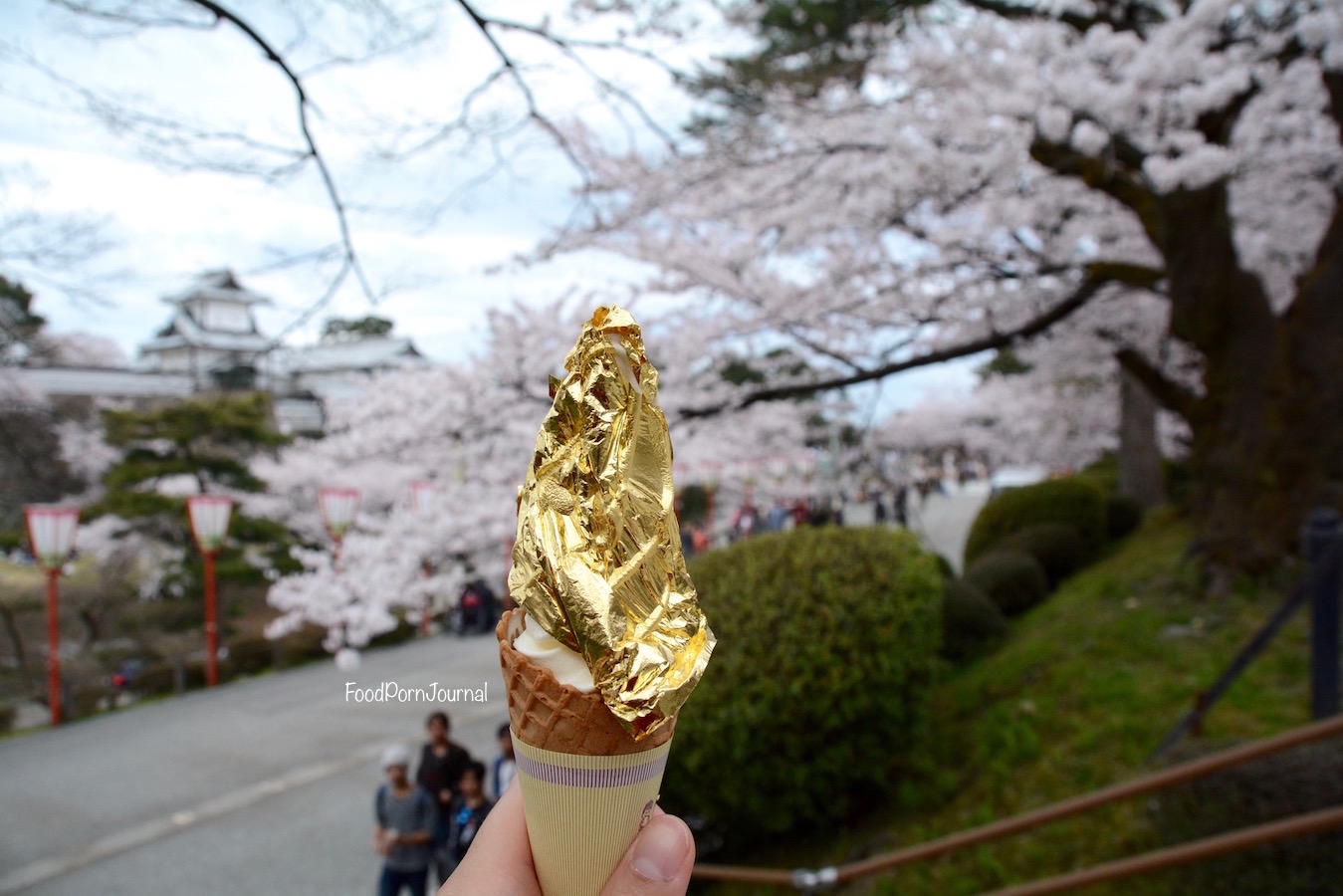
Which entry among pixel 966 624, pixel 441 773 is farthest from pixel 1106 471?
pixel 441 773

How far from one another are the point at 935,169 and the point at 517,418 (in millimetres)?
3707

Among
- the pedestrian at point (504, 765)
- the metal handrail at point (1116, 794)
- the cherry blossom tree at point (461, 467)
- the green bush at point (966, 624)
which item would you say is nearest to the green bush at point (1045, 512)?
the green bush at point (966, 624)

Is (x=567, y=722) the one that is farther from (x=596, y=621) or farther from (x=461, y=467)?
(x=461, y=467)

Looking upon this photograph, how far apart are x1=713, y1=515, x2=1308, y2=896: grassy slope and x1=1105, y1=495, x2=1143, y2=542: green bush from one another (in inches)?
138

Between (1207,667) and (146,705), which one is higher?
(1207,667)

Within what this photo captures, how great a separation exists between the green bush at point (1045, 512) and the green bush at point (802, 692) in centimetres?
552

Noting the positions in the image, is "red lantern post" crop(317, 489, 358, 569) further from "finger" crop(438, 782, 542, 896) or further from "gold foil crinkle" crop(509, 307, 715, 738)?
"gold foil crinkle" crop(509, 307, 715, 738)

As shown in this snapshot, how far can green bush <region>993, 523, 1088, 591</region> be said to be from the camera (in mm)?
8797

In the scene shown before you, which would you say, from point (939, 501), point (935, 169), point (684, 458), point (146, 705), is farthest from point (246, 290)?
point (939, 501)

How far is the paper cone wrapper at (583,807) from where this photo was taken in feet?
4.26

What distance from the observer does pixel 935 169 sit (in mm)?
5371

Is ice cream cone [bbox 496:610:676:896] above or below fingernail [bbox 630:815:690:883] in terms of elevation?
above

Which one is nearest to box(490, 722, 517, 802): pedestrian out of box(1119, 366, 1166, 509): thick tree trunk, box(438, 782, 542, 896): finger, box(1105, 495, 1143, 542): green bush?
box(438, 782, 542, 896): finger

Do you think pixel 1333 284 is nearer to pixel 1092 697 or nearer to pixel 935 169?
pixel 935 169
